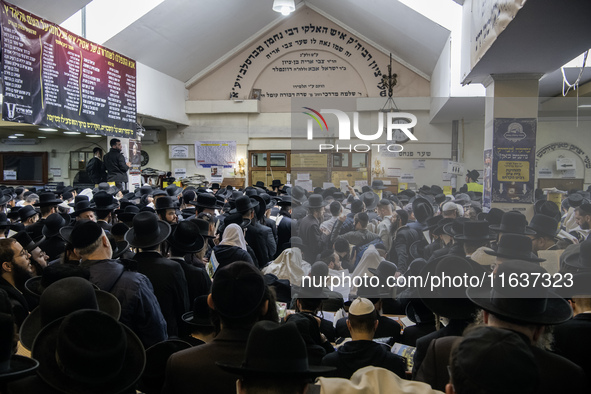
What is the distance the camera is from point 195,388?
6.62 feet

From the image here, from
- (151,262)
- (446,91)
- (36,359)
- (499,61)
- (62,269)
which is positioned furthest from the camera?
(446,91)

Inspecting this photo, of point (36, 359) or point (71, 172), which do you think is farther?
point (71, 172)

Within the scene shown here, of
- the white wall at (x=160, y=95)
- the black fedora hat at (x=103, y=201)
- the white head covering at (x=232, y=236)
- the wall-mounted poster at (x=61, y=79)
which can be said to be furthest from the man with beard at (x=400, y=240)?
the white wall at (x=160, y=95)

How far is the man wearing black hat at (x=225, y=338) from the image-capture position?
6.64 ft

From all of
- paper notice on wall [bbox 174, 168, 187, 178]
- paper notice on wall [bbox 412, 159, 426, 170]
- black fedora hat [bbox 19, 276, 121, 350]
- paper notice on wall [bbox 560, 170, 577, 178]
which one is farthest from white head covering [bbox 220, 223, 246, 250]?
paper notice on wall [bbox 174, 168, 187, 178]

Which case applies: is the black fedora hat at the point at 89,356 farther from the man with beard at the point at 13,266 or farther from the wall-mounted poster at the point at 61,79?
the wall-mounted poster at the point at 61,79

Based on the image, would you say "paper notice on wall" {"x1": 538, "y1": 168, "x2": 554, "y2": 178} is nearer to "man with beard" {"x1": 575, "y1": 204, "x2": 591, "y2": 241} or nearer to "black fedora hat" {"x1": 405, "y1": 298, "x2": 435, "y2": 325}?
"man with beard" {"x1": 575, "y1": 204, "x2": 591, "y2": 241}

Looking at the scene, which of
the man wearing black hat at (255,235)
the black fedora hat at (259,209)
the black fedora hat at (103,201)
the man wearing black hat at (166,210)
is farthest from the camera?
the black fedora hat at (259,209)

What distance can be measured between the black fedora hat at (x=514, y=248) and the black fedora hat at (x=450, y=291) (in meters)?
0.35

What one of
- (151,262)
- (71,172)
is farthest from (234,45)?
(151,262)

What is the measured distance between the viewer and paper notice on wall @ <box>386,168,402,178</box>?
118 inches

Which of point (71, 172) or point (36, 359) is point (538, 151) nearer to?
point (36, 359)

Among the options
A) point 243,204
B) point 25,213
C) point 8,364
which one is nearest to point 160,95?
point 25,213

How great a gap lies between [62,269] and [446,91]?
29.6 feet
